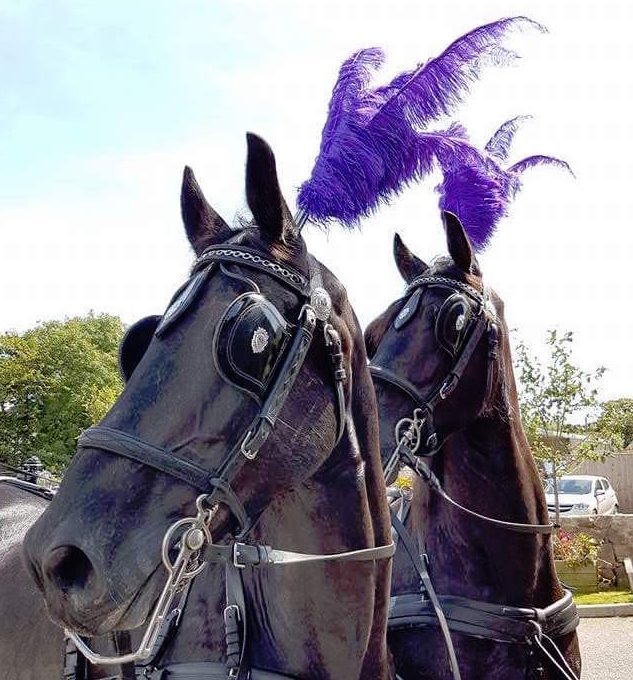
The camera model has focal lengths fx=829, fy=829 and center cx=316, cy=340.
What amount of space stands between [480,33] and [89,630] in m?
2.43

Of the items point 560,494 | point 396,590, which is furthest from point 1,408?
point 396,590

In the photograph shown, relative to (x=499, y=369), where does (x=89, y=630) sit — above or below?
below

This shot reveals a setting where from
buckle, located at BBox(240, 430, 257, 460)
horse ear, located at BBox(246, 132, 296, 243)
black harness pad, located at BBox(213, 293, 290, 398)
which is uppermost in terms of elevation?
horse ear, located at BBox(246, 132, 296, 243)

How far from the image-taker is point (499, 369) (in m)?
3.54

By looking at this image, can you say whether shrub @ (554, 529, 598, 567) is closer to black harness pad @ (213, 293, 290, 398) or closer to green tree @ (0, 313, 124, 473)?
black harness pad @ (213, 293, 290, 398)

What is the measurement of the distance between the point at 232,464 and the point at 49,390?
32.2 metres

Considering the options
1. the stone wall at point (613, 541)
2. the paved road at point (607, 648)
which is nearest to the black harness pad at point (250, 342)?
the paved road at point (607, 648)

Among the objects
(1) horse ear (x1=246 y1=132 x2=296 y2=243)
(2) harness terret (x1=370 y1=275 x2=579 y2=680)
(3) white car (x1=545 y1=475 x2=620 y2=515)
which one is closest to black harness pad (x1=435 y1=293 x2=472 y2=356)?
(2) harness terret (x1=370 y1=275 x2=579 y2=680)

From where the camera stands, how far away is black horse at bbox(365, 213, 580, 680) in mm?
3283

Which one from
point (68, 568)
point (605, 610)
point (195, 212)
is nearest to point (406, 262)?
point (195, 212)

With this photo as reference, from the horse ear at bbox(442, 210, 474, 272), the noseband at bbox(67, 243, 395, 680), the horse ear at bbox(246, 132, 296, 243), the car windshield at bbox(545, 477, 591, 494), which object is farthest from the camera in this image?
the car windshield at bbox(545, 477, 591, 494)

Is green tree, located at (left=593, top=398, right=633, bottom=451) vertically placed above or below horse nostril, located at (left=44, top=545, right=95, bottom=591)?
below

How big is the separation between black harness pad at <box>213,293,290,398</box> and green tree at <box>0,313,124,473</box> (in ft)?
92.7

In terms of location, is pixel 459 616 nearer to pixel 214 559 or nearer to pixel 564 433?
pixel 214 559
